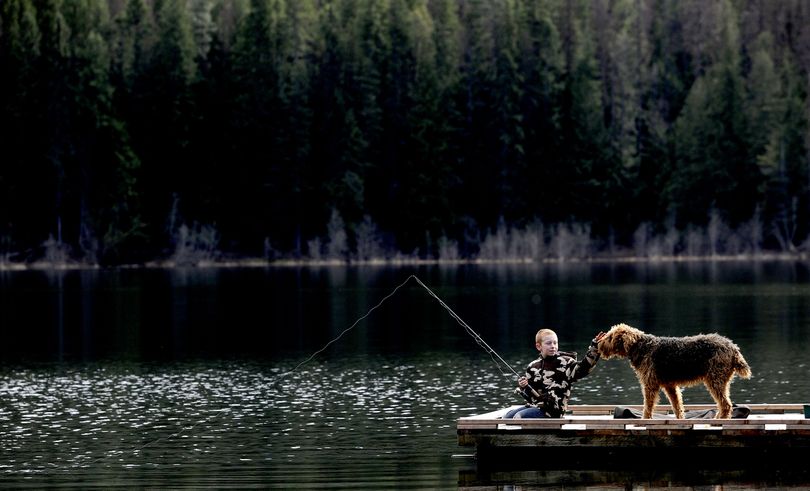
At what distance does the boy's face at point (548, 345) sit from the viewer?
71.7 feet

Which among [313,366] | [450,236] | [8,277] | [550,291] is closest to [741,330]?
[313,366]

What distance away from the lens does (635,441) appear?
22078 millimetres

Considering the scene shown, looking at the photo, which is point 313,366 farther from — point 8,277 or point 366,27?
point 366,27

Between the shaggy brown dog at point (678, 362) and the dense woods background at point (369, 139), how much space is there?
2902 inches

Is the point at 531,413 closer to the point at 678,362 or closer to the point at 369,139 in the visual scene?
the point at 678,362

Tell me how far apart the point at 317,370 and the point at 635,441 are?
55.3ft

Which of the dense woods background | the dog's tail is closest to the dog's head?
the dog's tail

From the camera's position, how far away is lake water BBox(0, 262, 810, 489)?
2367 centimetres

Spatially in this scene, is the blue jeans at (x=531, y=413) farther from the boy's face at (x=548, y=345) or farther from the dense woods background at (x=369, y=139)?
the dense woods background at (x=369, y=139)

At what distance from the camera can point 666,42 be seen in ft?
367

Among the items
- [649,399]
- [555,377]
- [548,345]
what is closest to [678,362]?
[649,399]

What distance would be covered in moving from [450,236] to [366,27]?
1410 cm

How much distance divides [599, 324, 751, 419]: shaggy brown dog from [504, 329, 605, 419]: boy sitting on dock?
1.23 feet

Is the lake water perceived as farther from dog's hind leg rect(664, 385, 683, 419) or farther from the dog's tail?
the dog's tail
